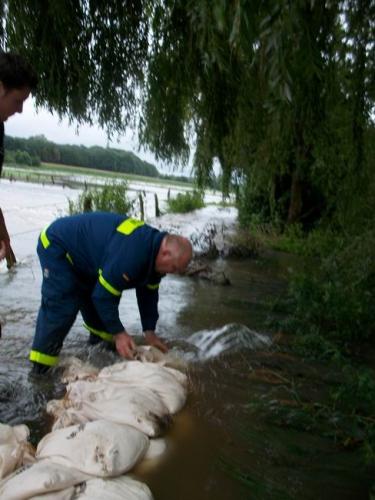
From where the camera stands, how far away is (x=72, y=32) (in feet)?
11.0

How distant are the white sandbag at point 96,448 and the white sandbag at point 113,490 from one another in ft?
0.20

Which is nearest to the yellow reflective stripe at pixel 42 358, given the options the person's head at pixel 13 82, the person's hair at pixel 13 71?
the person's head at pixel 13 82

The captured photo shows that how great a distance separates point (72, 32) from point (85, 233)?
4.58ft

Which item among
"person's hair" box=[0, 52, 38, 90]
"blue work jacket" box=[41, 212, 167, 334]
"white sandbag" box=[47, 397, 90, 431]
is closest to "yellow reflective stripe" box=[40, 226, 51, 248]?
"blue work jacket" box=[41, 212, 167, 334]

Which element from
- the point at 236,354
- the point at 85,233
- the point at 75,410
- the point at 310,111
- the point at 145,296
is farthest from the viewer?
the point at 236,354

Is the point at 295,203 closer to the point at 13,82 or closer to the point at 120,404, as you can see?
the point at 120,404

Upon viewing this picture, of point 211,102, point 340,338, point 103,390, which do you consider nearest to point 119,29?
point 211,102

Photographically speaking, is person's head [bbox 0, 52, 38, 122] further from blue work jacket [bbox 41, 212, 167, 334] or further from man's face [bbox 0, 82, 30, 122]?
blue work jacket [bbox 41, 212, 167, 334]

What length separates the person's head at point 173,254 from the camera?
11.3 ft

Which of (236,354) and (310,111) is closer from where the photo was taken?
(310,111)

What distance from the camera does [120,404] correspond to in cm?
296

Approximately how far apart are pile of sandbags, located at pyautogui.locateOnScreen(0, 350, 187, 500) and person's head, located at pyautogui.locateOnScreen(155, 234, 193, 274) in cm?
71

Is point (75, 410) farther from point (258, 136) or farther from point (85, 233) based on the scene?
point (258, 136)

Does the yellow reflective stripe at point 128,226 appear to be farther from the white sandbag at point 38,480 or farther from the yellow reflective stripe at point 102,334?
the white sandbag at point 38,480
